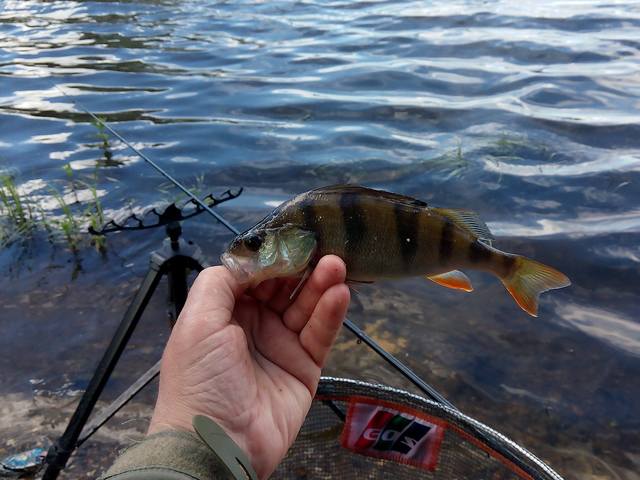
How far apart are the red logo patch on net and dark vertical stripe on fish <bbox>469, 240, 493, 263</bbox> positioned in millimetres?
844

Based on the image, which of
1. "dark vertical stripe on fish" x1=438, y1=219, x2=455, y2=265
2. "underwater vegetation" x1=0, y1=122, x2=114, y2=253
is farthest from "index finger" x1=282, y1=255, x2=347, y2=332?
"underwater vegetation" x1=0, y1=122, x2=114, y2=253

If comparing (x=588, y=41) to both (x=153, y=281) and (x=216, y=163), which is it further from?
(x=153, y=281)

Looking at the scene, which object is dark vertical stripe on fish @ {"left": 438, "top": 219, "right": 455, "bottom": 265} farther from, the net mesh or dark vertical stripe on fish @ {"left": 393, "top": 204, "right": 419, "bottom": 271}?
the net mesh

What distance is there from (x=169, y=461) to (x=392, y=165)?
5.57 meters

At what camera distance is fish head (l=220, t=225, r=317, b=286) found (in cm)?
Result: 223

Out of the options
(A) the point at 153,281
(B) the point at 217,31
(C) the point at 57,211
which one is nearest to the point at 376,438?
(A) the point at 153,281

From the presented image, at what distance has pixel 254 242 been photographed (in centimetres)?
227

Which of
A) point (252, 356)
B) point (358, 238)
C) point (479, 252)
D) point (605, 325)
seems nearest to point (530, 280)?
point (479, 252)

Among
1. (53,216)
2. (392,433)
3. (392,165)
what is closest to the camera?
(392,433)

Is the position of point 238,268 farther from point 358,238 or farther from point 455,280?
point 455,280

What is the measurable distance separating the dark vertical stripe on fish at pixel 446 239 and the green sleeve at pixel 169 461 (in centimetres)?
112

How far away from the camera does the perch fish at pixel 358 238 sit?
87.6 inches

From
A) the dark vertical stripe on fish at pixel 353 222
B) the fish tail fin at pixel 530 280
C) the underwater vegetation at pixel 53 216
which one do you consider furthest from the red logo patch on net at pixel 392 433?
the underwater vegetation at pixel 53 216

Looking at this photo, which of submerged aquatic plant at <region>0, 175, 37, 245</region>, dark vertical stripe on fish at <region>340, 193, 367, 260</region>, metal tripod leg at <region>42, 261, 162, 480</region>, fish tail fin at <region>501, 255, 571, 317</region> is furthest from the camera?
submerged aquatic plant at <region>0, 175, 37, 245</region>
